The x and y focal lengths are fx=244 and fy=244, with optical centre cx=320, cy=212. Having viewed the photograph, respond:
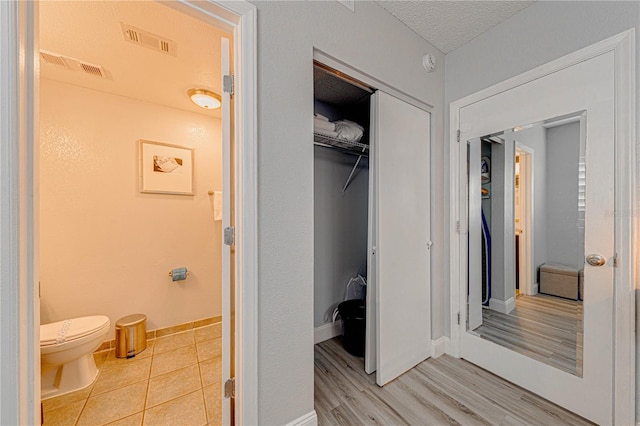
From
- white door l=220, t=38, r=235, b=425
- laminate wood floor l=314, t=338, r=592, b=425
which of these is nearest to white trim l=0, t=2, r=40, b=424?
white door l=220, t=38, r=235, b=425

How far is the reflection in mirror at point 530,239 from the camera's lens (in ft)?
4.89

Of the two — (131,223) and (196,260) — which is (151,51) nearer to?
(131,223)

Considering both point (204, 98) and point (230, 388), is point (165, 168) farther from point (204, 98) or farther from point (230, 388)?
point (230, 388)

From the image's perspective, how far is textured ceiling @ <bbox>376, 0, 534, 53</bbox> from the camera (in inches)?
64.6

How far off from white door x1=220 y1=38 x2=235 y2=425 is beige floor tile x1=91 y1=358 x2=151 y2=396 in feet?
3.73

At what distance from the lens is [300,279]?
1.28 metres

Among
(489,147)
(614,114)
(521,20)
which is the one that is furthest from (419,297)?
(521,20)

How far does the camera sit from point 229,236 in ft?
3.78

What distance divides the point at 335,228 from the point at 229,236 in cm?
147

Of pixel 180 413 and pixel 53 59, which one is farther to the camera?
pixel 53 59

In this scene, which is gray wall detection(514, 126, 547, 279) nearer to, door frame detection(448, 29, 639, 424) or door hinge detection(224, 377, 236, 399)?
door frame detection(448, 29, 639, 424)

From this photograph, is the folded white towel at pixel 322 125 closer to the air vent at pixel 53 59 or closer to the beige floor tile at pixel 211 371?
the air vent at pixel 53 59

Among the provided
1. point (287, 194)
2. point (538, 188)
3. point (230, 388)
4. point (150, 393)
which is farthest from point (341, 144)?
point (150, 393)

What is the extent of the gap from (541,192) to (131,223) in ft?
11.2
